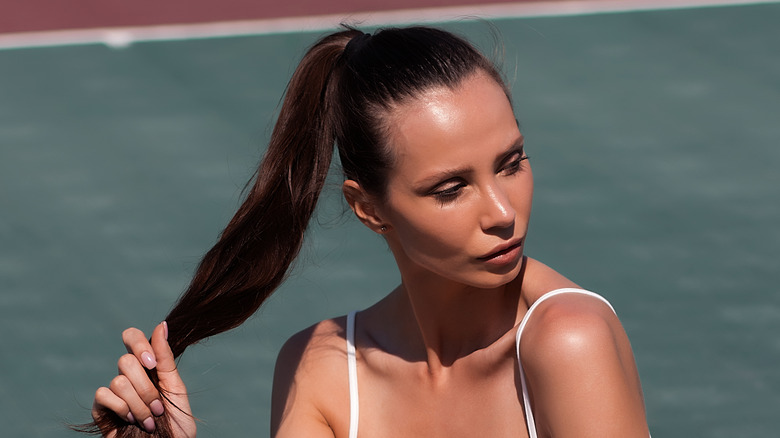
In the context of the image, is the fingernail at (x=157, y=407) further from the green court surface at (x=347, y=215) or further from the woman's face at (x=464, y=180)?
the green court surface at (x=347, y=215)

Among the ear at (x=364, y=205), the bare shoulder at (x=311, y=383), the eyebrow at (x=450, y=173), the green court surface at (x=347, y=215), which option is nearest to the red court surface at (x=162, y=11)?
the green court surface at (x=347, y=215)

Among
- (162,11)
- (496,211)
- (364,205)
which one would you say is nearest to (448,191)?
(496,211)

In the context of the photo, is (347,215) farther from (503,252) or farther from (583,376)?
(583,376)

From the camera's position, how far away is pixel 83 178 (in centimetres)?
621

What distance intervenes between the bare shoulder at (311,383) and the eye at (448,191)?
0.82 m

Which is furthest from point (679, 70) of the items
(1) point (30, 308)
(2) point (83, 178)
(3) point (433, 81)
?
(3) point (433, 81)

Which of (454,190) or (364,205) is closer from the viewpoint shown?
(454,190)

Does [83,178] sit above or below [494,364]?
above

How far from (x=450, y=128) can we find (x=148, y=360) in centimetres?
99

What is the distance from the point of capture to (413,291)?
3.00 meters

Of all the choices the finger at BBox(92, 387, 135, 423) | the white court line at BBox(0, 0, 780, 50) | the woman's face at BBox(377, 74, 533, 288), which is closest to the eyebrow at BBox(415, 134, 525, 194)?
the woman's face at BBox(377, 74, 533, 288)

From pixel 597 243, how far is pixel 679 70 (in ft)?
6.56

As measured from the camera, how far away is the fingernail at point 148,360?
2822 millimetres

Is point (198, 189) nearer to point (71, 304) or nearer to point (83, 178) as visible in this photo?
point (83, 178)
